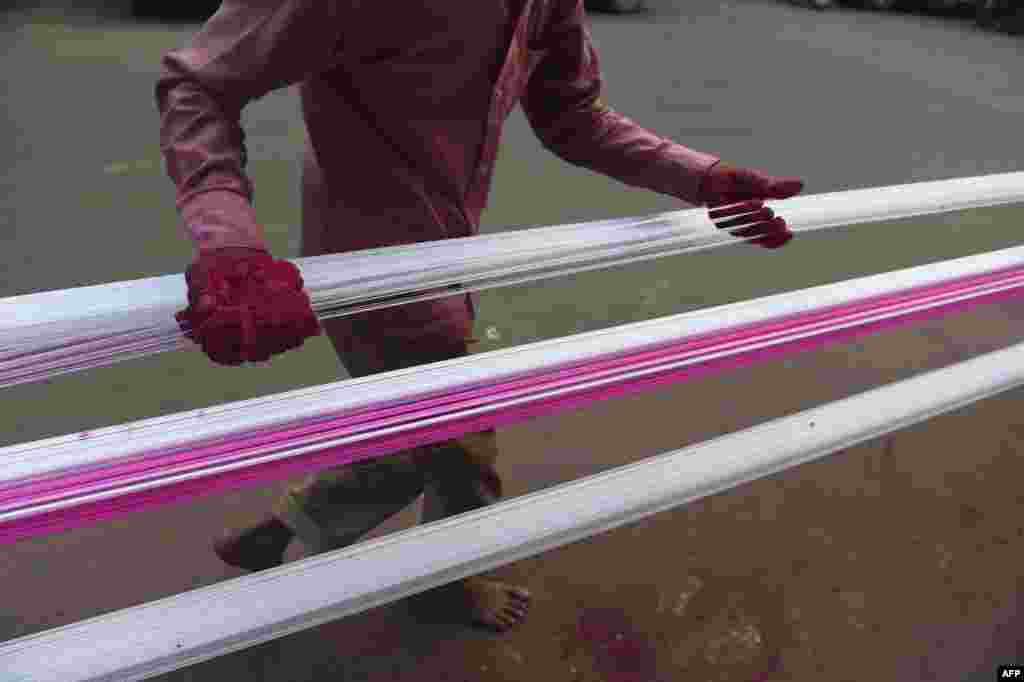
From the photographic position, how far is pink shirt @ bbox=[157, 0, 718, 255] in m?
0.77

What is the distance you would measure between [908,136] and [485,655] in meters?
3.15

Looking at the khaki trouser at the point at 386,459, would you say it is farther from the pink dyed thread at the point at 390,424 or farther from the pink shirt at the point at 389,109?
the pink dyed thread at the point at 390,424

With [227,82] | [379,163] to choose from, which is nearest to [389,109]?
[379,163]

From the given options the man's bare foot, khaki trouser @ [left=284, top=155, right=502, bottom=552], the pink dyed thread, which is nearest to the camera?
the pink dyed thread

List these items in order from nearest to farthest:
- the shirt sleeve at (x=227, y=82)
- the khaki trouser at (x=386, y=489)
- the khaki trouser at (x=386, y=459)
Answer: the shirt sleeve at (x=227, y=82), the khaki trouser at (x=386, y=459), the khaki trouser at (x=386, y=489)

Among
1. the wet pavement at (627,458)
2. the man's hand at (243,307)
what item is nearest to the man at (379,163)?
the man's hand at (243,307)

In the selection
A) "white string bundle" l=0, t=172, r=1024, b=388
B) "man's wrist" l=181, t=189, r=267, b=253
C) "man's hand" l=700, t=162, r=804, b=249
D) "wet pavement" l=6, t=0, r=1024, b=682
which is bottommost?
"wet pavement" l=6, t=0, r=1024, b=682

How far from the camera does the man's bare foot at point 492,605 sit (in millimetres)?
1292

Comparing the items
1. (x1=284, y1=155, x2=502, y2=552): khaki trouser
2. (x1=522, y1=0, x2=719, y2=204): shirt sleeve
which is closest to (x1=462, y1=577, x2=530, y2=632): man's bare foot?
(x1=284, y1=155, x2=502, y2=552): khaki trouser

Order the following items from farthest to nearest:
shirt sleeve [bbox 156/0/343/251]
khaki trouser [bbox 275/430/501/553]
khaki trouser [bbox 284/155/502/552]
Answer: khaki trouser [bbox 275/430/501/553] < khaki trouser [bbox 284/155/502/552] < shirt sleeve [bbox 156/0/343/251]

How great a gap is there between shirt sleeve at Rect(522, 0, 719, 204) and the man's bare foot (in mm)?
670

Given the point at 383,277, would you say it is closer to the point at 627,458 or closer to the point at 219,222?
the point at 219,222

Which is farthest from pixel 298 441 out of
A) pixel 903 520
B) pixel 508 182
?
pixel 508 182

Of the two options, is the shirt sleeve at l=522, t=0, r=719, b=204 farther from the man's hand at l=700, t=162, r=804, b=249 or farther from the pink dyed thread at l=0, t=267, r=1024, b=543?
the pink dyed thread at l=0, t=267, r=1024, b=543
